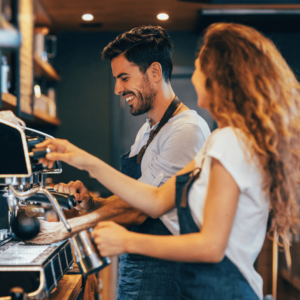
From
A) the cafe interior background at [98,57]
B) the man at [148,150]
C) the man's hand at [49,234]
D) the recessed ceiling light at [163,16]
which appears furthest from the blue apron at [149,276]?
the recessed ceiling light at [163,16]

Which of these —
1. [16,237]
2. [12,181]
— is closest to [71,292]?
[16,237]

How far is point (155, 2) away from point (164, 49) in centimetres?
173

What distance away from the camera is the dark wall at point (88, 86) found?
377cm

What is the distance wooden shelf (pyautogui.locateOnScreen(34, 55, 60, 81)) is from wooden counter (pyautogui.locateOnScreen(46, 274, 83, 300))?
2142 millimetres

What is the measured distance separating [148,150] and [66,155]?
474 millimetres

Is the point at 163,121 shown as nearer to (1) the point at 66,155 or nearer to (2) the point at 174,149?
(2) the point at 174,149

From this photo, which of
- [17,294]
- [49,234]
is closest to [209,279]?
[17,294]

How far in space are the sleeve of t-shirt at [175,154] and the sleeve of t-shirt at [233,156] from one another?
17.0 inches

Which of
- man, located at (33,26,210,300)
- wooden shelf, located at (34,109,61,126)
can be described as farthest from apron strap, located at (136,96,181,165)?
wooden shelf, located at (34,109,61,126)

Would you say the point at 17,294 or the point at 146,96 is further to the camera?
the point at 146,96

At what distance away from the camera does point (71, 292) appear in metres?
1.08

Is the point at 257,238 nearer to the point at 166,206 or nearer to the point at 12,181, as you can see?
the point at 166,206

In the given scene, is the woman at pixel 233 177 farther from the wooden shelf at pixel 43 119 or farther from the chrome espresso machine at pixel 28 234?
the wooden shelf at pixel 43 119

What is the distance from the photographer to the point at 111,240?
78cm
